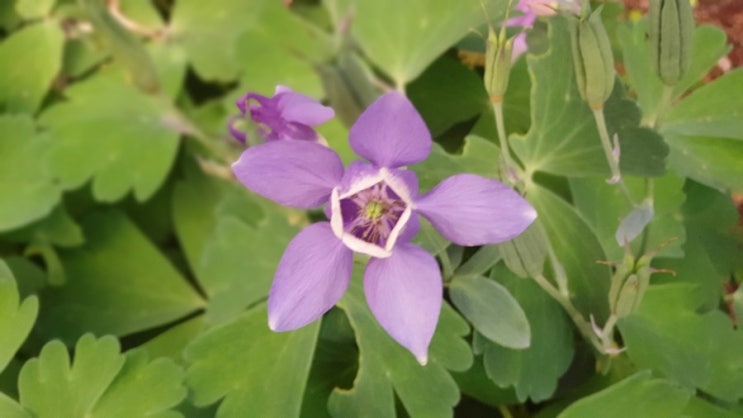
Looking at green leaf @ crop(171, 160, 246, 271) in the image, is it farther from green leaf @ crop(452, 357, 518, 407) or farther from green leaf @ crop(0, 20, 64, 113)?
green leaf @ crop(452, 357, 518, 407)

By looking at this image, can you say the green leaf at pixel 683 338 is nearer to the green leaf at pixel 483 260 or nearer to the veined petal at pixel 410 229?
the green leaf at pixel 483 260

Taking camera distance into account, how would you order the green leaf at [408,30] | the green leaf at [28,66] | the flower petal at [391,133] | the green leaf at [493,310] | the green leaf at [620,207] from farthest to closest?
the green leaf at [28,66] → the green leaf at [408,30] → the green leaf at [620,207] → the green leaf at [493,310] → the flower petal at [391,133]

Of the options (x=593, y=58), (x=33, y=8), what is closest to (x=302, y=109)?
(x=593, y=58)

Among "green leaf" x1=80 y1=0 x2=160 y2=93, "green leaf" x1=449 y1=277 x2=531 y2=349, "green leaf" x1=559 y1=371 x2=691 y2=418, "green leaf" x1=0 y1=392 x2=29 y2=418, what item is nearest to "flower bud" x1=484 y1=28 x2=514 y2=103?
"green leaf" x1=449 y1=277 x2=531 y2=349

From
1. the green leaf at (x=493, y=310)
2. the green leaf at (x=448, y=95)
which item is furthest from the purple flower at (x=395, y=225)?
the green leaf at (x=448, y=95)

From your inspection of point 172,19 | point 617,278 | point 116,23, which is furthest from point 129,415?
point 172,19
